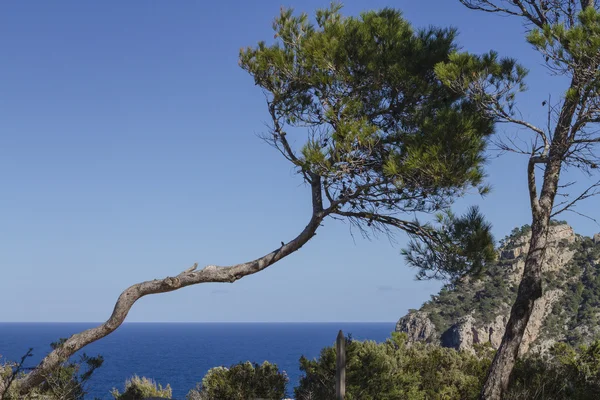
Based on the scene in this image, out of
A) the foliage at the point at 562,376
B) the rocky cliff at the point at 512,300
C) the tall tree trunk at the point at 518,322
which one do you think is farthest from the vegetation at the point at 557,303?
the tall tree trunk at the point at 518,322

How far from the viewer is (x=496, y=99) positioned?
8156 millimetres

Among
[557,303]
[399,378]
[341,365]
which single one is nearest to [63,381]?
[341,365]

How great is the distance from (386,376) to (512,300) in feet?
155

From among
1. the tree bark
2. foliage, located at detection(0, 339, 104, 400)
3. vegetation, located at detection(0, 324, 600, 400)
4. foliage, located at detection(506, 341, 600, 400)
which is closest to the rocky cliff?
vegetation, located at detection(0, 324, 600, 400)

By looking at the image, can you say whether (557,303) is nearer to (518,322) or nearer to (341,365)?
(518,322)

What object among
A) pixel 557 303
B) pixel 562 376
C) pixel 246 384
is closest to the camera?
pixel 562 376

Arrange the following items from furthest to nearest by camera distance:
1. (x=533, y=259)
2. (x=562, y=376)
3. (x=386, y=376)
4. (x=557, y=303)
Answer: (x=557, y=303), (x=386, y=376), (x=562, y=376), (x=533, y=259)

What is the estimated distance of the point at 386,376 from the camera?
9281mm

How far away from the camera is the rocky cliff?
158ft

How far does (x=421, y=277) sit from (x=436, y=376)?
1981 mm

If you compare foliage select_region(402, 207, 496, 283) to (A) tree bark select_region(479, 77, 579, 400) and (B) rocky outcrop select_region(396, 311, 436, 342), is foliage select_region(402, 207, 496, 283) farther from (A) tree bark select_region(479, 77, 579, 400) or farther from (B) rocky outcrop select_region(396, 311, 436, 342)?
(B) rocky outcrop select_region(396, 311, 436, 342)

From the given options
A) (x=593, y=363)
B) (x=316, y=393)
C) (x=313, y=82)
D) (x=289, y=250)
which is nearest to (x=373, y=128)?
(x=313, y=82)

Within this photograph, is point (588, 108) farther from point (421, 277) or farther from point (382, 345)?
point (382, 345)

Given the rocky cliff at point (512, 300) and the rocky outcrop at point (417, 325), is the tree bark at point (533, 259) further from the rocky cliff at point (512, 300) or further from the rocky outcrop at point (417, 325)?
the rocky outcrop at point (417, 325)
